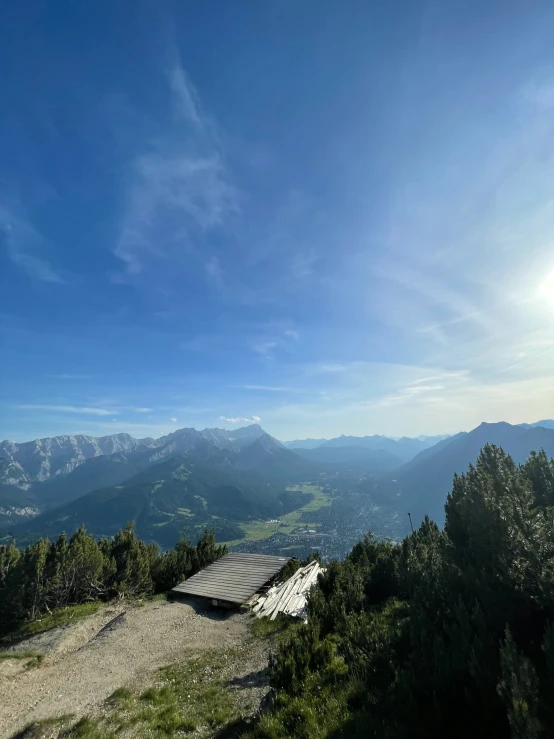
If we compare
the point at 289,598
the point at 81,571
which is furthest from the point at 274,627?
the point at 81,571

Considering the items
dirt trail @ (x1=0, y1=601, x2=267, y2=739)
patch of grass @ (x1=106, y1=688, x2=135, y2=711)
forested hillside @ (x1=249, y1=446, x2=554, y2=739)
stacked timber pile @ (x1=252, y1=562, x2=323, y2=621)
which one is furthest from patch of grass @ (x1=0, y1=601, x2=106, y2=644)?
forested hillside @ (x1=249, y1=446, x2=554, y2=739)

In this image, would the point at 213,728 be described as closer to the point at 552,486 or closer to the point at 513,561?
the point at 513,561

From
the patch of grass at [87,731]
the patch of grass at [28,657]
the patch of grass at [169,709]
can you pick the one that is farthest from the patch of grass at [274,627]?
the patch of grass at [28,657]

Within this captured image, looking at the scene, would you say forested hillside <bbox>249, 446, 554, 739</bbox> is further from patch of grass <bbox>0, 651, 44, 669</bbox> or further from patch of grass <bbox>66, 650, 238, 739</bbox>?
patch of grass <bbox>0, 651, 44, 669</bbox>

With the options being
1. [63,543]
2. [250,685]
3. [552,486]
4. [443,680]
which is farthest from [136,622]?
[552,486]

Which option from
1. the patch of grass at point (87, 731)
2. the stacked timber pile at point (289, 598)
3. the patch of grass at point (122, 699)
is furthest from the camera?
the stacked timber pile at point (289, 598)

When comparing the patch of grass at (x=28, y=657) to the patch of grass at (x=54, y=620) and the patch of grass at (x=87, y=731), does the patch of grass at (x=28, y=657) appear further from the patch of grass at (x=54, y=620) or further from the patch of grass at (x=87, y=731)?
the patch of grass at (x=87, y=731)
